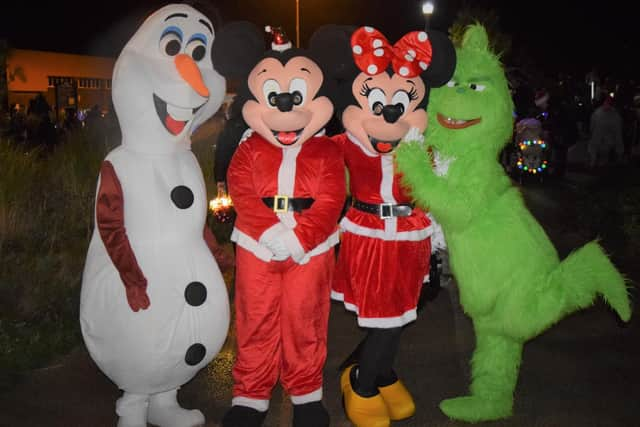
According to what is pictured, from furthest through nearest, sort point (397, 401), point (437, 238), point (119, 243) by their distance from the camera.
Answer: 1. point (437, 238)
2. point (397, 401)
3. point (119, 243)

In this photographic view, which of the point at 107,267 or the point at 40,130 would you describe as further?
the point at 40,130

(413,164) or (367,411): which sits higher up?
(413,164)

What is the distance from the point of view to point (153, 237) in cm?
352

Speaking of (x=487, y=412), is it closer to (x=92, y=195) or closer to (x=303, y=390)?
(x=303, y=390)

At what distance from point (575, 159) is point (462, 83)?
14.8m

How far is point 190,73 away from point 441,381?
8.68ft

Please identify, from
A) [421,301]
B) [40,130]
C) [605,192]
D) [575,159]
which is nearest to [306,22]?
[575,159]

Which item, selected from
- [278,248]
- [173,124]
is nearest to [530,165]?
[278,248]

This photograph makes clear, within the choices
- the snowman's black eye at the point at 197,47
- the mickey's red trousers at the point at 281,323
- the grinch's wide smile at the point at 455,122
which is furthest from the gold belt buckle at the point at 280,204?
the grinch's wide smile at the point at 455,122

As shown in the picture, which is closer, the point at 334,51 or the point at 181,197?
the point at 181,197

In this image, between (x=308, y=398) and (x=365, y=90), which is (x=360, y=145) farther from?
(x=308, y=398)

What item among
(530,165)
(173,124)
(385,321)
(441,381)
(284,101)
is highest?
(284,101)

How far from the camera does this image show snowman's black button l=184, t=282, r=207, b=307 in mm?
3539

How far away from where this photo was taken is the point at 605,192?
888 centimetres
